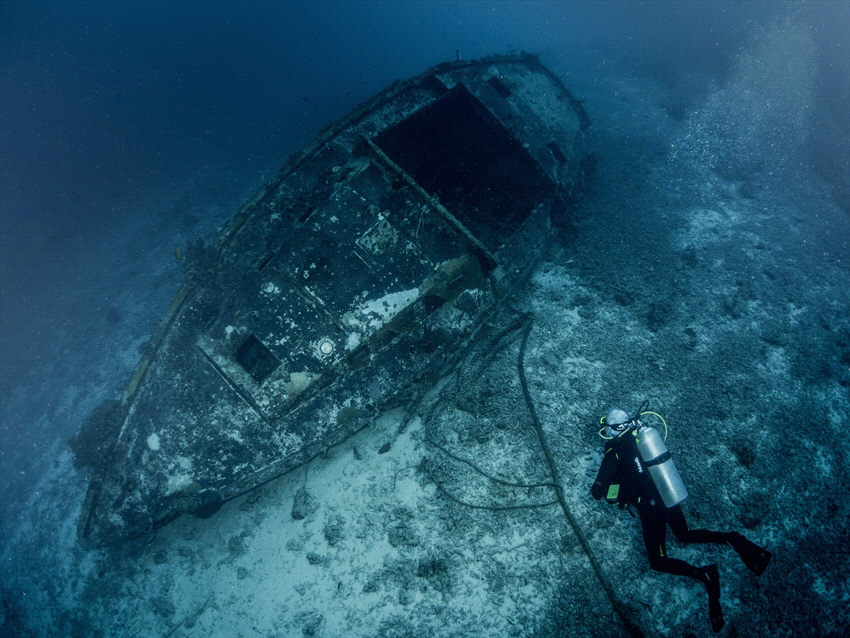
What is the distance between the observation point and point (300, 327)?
420 cm

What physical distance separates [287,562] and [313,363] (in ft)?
8.07

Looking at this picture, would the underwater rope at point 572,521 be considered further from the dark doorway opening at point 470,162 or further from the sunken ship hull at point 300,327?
the dark doorway opening at point 470,162

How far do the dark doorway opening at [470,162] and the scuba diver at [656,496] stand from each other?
319 centimetres

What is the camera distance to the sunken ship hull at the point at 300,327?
400cm

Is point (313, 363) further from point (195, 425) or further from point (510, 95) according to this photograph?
point (510, 95)

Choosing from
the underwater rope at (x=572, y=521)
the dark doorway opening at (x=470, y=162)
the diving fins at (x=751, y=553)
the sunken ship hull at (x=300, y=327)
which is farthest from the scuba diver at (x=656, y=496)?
the dark doorway opening at (x=470, y=162)

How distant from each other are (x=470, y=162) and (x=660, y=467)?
485cm

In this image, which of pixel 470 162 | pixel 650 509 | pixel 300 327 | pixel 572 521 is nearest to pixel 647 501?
pixel 650 509

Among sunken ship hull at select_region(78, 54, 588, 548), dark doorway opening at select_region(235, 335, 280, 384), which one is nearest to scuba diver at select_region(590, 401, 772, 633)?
sunken ship hull at select_region(78, 54, 588, 548)

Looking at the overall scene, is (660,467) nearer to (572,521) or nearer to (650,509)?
(650,509)

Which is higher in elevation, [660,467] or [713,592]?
[660,467]

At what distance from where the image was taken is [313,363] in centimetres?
414

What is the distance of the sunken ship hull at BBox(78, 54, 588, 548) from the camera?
157 inches

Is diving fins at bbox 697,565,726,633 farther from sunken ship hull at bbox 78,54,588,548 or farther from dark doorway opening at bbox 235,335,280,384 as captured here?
dark doorway opening at bbox 235,335,280,384
